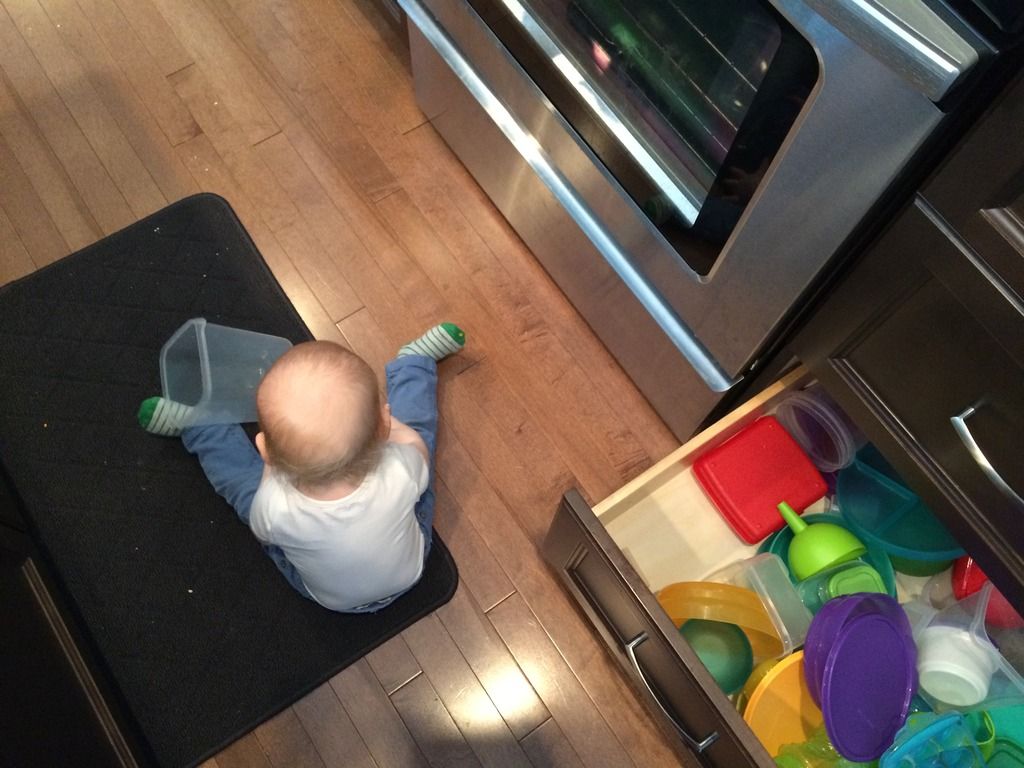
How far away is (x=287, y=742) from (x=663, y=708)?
0.52 meters

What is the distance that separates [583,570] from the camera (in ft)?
3.19

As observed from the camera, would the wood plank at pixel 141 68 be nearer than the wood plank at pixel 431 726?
No

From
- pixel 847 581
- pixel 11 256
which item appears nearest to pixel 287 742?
pixel 847 581

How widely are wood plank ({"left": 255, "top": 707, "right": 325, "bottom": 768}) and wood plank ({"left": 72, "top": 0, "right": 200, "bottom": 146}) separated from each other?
963 millimetres

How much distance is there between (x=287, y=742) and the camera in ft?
3.62

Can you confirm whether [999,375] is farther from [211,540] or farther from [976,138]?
[211,540]

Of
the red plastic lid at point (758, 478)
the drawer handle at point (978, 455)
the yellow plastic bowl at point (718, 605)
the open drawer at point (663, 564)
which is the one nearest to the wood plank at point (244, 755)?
the open drawer at point (663, 564)

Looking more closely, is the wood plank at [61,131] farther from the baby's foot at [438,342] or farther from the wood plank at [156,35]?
the baby's foot at [438,342]

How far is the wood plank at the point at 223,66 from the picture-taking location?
4.81ft

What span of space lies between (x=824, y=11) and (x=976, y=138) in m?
0.15

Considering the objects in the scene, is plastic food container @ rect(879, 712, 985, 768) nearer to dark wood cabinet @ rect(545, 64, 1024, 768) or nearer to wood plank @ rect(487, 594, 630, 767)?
dark wood cabinet @ rect(545, 64, 1024, 768)

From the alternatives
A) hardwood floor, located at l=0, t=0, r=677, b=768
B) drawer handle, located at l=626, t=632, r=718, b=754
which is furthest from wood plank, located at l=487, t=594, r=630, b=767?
drawer handle, located at l=626, t=632, r=718, b=754

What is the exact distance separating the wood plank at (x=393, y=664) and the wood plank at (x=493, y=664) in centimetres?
6

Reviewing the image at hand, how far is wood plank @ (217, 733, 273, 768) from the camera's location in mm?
1092
